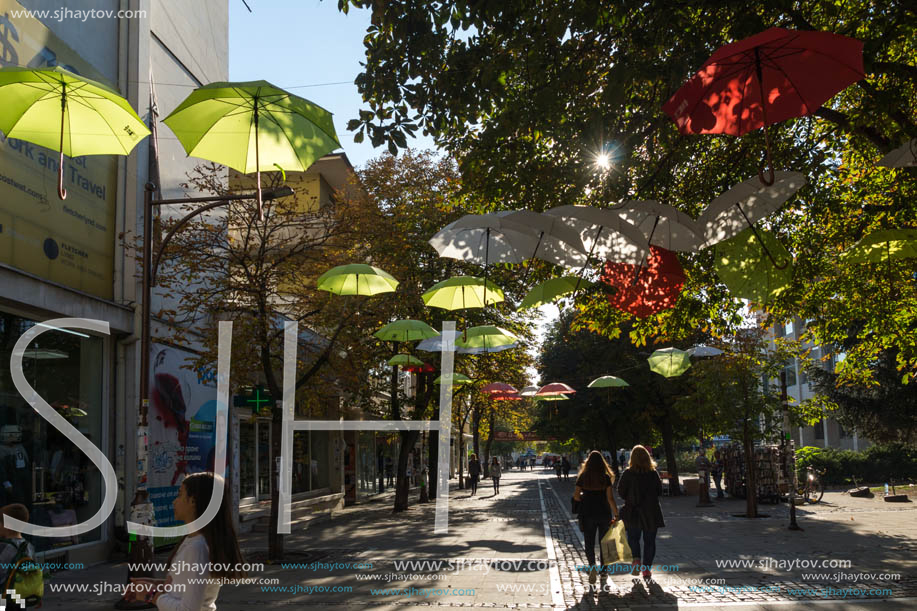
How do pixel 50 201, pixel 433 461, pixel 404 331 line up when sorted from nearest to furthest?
pixel 50 201
pixel 404 331
pixel 433 461

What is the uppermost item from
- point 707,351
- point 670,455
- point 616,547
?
point 707,351

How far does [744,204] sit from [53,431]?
38.5ft

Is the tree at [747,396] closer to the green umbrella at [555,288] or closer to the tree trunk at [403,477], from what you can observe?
the tree trunk at [403,477]

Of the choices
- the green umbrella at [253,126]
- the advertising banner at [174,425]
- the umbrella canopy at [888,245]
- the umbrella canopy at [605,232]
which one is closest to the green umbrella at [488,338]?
the advertising banner at [174,425]

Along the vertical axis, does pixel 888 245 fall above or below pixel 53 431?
above

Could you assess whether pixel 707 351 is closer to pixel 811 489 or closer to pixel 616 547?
pixel 811 489

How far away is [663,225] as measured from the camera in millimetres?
9062

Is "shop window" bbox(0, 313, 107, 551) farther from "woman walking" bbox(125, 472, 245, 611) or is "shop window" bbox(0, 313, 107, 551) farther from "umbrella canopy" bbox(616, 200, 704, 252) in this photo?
"umbrella canopy" bbox(616, 200, 704, 252)

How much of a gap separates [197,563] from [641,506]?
26.6 ft

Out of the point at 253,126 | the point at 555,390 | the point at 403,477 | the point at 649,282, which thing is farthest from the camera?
the point at 555,390

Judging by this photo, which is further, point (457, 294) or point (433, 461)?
point (433, 461)

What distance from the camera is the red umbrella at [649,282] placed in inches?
410

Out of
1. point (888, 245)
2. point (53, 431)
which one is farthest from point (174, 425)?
point (888, 245)

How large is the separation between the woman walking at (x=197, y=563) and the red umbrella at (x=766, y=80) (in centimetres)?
458
